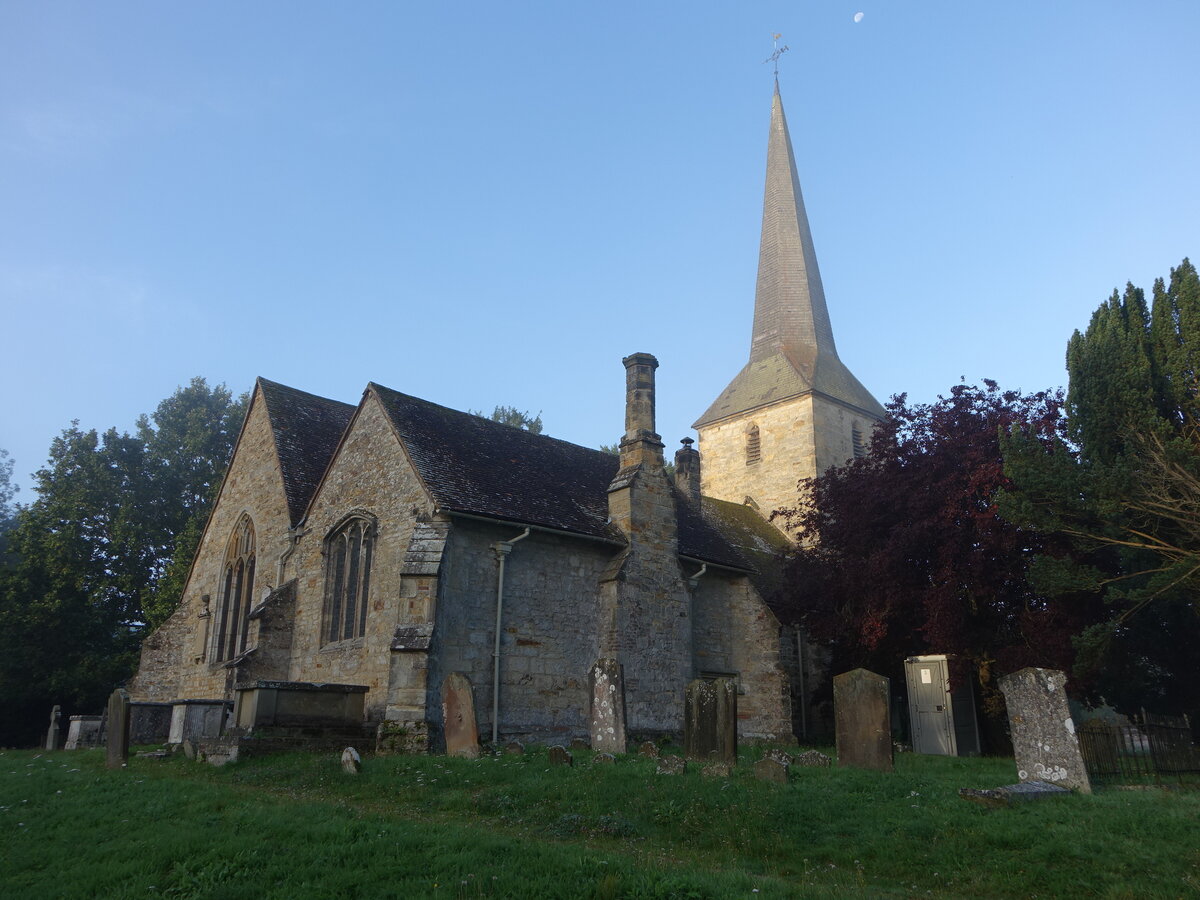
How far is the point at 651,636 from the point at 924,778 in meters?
8.75

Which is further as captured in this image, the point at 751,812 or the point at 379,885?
the point at 751,812

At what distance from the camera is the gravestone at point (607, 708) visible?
1492 cm

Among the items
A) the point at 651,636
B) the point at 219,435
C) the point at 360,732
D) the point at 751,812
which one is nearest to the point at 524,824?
the point at 751,812

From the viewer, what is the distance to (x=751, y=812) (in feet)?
31.2

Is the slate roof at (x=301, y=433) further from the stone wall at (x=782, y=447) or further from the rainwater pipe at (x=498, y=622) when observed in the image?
the stone wall at (x=782, y=447)

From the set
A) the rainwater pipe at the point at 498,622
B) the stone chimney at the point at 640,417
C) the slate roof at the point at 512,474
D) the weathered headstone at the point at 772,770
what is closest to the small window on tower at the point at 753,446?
the slate roof at the point at 512,474

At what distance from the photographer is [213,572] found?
84.4 feet

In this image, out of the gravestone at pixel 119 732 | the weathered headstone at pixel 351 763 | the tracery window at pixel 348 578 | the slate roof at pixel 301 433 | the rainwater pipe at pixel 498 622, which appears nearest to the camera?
the weathered headstone at pixel 351 763

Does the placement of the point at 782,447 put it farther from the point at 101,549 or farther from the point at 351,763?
the point at 101,549

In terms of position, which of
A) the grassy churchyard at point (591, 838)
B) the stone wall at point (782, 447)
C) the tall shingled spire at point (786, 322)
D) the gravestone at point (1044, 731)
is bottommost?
the grassy churchyard at point (591, 838)

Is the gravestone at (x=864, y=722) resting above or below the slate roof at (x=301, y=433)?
below

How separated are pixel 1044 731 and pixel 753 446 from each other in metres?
26.1

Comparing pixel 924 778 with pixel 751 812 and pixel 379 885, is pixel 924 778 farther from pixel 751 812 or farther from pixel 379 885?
pixel 379 885

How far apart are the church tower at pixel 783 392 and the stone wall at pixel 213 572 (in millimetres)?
19032
